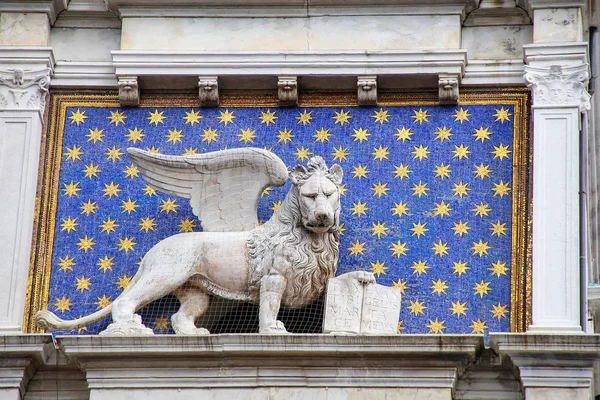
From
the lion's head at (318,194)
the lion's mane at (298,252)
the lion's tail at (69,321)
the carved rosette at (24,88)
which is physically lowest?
the lion's tail at (69,321)

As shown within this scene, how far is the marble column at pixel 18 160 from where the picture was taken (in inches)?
639

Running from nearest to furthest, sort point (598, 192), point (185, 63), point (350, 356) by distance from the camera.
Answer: point (350, 356), point (185, 63), point (598, 192)

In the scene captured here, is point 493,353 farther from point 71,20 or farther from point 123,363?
point 71,20

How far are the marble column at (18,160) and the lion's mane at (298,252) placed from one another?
179 cm

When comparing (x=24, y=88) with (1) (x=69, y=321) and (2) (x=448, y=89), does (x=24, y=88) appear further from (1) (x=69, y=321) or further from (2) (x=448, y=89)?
(2) (x=448, y=89)

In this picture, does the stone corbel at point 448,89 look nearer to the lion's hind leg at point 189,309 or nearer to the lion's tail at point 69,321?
the lion's hind leg at point 189,309

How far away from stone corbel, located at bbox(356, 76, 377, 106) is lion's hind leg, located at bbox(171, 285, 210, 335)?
2102 mm

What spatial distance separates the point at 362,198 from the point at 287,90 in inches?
43.1

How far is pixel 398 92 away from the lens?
17.0 meters

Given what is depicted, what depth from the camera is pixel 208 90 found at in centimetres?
1698

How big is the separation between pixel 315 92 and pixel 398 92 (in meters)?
0.67

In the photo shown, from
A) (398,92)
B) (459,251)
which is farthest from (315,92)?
(459,251)

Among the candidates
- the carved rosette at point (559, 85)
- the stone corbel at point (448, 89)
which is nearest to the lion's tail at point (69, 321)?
the stone corbel at point (448, 89)

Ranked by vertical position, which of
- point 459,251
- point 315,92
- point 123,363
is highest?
point 315,92
